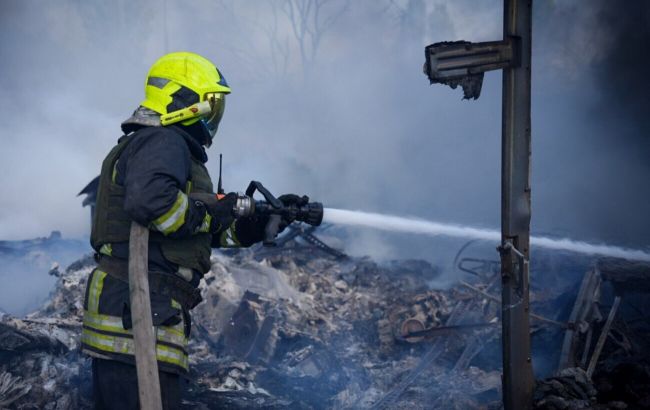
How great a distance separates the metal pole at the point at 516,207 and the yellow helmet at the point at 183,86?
155 centimetres

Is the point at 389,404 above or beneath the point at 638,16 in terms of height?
beneath

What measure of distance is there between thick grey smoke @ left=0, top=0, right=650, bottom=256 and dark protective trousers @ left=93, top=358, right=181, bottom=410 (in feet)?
32.8

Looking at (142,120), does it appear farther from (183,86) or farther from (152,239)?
(152,239)

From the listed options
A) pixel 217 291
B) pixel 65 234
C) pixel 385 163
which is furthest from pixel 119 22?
pixel 217 291

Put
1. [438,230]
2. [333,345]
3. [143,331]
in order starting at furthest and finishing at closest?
[333,345]
[438,230]
[143,331]

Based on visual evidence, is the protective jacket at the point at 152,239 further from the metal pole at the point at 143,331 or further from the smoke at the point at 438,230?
the smoke at the point at 438,230

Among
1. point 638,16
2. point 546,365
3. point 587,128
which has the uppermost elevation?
point 638,16

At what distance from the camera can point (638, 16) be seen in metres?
11.9

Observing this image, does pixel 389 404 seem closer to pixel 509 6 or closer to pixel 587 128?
pixel 509 6

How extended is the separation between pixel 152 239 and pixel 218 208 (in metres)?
0.34

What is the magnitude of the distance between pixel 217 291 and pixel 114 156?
16.8ft

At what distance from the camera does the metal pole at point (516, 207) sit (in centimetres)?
307

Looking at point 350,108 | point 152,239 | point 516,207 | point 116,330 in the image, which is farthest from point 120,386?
point 350,108

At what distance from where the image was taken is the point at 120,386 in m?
2.54
